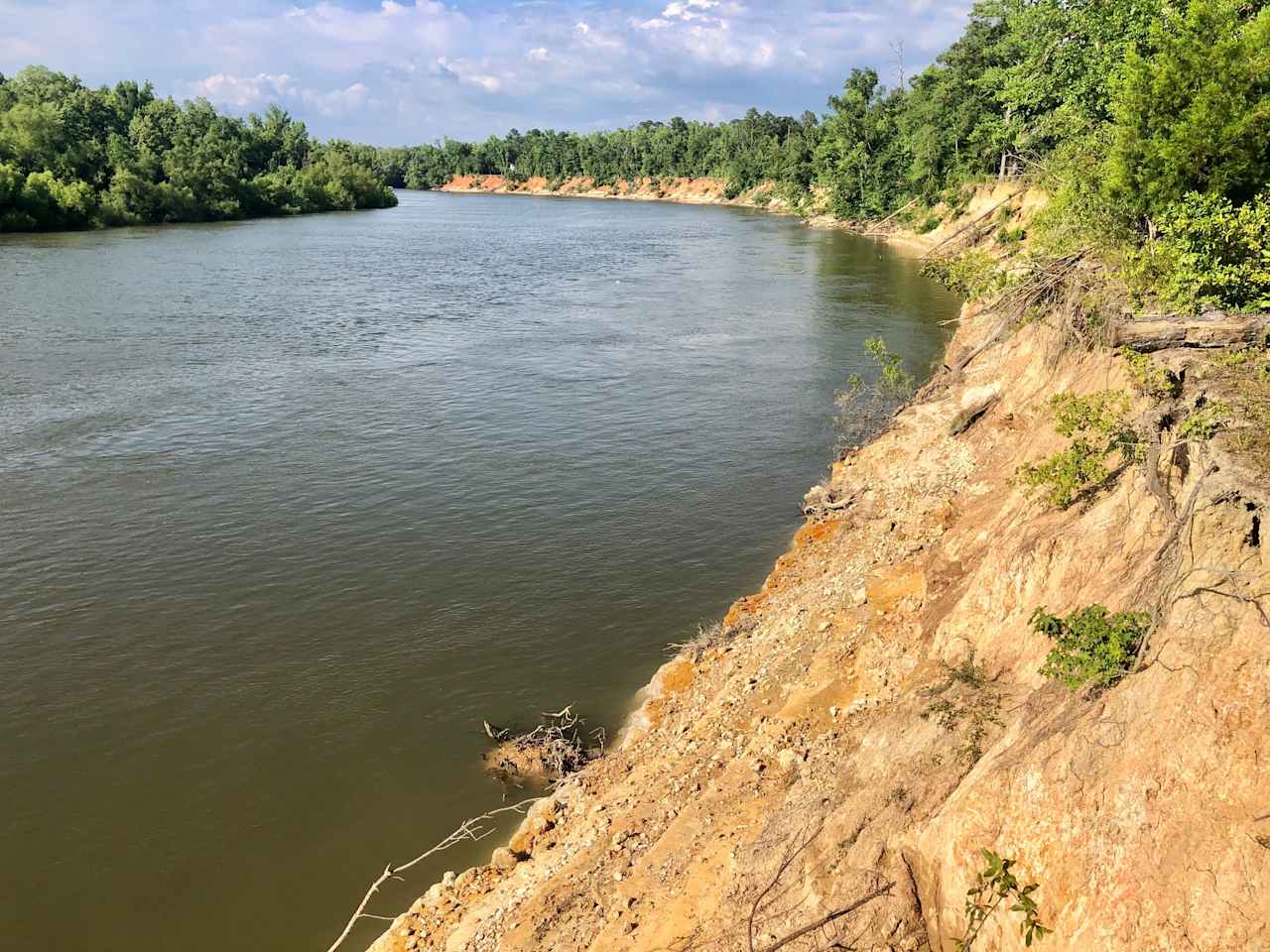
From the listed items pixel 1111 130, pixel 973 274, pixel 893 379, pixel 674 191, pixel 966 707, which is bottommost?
pixel 966 707

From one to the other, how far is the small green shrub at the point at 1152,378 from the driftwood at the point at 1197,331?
315 mm

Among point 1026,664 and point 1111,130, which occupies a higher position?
point 1111,130

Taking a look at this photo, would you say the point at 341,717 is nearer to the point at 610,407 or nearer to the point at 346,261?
the point at 610,407

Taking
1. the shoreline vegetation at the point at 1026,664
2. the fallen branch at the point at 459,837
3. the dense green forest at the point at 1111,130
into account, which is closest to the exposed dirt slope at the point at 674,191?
the dense green forest at the point at 1111,130

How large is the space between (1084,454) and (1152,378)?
1.29m

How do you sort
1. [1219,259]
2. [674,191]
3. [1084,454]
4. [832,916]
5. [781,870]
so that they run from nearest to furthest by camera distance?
[832,916], [781,870], [1084,454], [1219,259], [674,191]

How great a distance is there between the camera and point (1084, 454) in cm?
1181

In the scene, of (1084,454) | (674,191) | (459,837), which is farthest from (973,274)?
(674,191)

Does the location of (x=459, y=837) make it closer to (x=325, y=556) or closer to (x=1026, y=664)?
(x=1026, y=664)

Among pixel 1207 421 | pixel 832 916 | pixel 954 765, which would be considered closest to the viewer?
pixel 832 916

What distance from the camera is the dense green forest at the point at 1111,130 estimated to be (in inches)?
567

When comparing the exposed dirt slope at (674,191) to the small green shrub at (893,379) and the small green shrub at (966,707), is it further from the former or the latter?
the small green shrub at (966,707)

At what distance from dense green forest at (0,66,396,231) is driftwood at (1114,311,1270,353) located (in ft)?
317

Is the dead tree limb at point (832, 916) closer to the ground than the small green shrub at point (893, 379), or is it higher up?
closer to the ground
